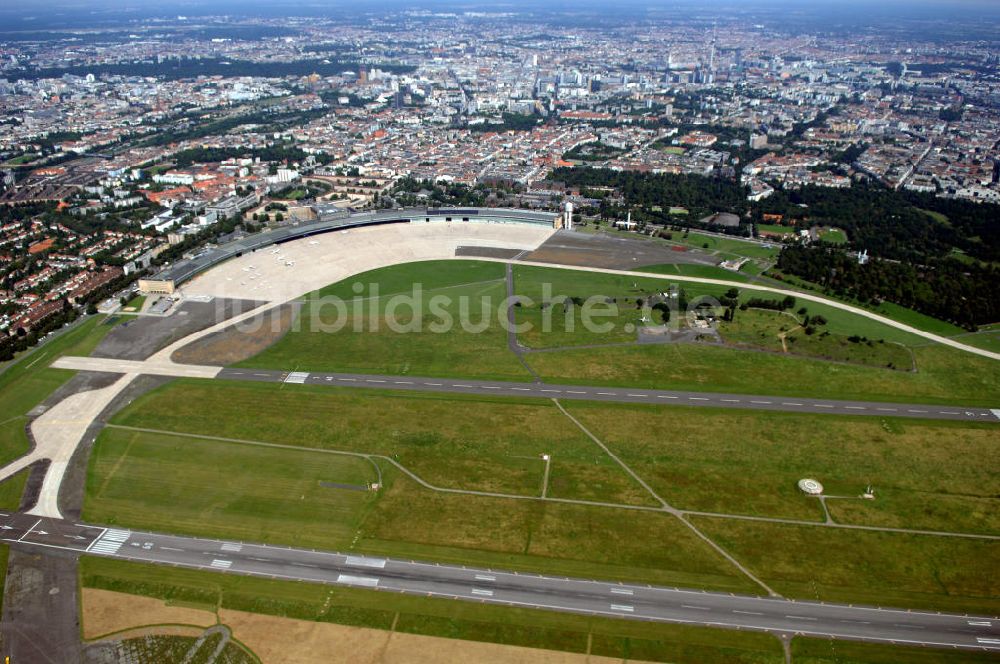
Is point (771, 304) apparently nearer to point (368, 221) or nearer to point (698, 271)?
point (698, 271)

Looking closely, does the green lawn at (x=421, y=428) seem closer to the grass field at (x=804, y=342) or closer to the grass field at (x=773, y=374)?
the grass field at (x=773, y=374)

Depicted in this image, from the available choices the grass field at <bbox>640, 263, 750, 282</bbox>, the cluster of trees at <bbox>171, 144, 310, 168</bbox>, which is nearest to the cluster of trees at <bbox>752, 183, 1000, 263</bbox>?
the grass field at <bbox>640, 263, 750, 282</bbox>

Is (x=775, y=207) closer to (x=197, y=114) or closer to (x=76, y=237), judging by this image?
(x=76, y=237)

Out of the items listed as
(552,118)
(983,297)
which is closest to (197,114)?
(552,118)

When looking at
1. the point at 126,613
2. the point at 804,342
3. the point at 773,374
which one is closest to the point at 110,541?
the point at 126,613

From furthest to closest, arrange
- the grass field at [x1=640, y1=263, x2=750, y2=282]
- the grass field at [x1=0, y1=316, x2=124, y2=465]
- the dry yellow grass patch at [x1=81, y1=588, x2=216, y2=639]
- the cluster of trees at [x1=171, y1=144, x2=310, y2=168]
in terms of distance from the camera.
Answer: the cluster of trees at [x1=171, y1=144, x2=310, y2=168] < the grass field at [x1=640, y1=263, x2=750, y2=282] < the grass field at [x1=0, y1=316, x2=124, y2=465] < the dry yellow grass patch at [x1=81, y1=588, x2=216, y2=639]

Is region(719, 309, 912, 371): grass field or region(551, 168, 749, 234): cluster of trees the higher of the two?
region(551, 168, 749, 234): cluster of trees

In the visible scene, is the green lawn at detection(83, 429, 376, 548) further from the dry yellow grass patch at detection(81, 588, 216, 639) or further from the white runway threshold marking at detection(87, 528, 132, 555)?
the dry yellow grass patch at detection(81, 588, 216, 639)

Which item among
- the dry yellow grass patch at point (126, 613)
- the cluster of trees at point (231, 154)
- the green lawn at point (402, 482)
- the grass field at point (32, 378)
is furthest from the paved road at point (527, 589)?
the cluster of trees at point (231, 154)
